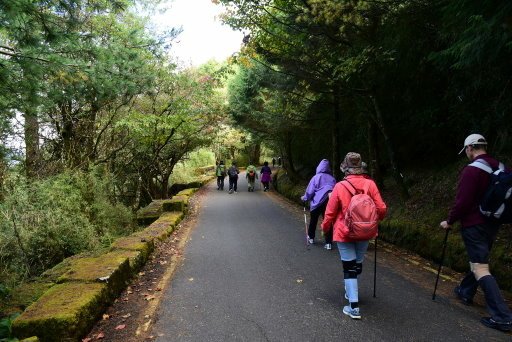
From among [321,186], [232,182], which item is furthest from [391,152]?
[232,182]

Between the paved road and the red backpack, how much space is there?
1043 mm

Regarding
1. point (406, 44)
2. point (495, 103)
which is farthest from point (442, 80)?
point (495, 103)

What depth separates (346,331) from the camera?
3.99 m

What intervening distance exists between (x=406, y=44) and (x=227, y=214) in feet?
27.1

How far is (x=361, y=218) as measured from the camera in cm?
428

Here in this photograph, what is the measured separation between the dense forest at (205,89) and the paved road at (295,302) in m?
2.75

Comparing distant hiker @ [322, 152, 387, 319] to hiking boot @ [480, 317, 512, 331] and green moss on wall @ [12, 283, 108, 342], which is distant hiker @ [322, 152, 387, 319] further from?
green moss on wall @ [12, 283, 108, 342]

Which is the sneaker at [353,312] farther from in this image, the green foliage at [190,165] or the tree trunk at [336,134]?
the green foliage at [190,165]

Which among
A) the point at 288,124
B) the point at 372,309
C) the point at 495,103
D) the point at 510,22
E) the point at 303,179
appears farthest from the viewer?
the point at 303,179

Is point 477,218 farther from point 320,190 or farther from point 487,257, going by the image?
point 320,190

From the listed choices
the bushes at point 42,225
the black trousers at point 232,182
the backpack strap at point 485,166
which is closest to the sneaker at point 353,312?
the backpack strap at point 485,166

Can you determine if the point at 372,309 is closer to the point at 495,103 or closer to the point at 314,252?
the point at 314,252

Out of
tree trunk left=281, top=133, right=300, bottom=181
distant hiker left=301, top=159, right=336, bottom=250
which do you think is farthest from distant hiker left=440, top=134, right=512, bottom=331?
tree trunk left=281, top=133, right=300, bottom=181

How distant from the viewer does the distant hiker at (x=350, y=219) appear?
435 cm
